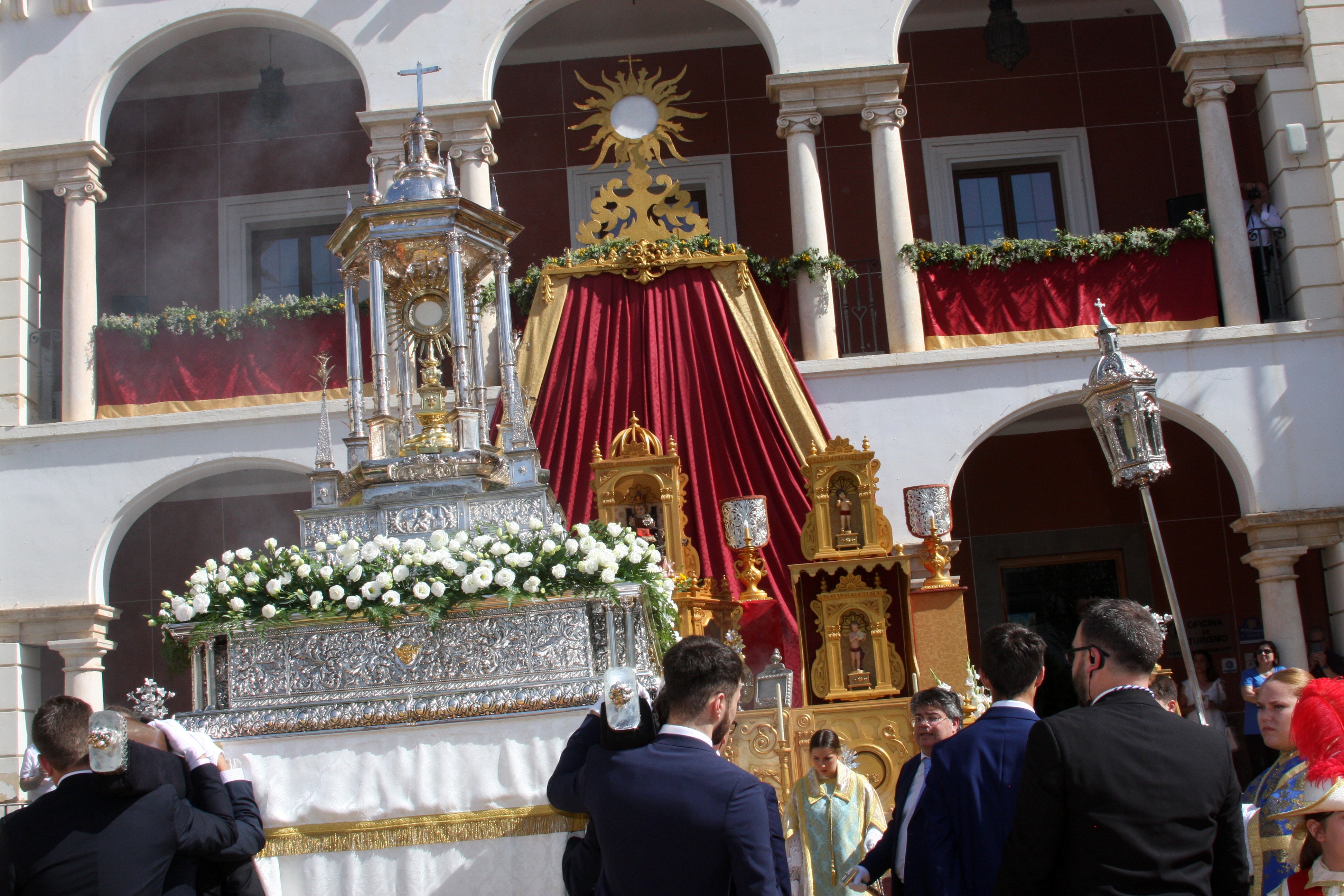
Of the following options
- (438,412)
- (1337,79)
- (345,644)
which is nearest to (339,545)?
(345,644)

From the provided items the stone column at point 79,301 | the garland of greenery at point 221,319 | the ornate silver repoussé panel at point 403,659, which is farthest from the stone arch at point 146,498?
the ornate silver repoussé panel at point 403,659

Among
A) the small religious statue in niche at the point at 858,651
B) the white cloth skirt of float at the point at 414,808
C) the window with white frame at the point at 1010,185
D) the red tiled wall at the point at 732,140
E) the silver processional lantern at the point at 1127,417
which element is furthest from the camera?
the red tiled wall at the point at 732,140

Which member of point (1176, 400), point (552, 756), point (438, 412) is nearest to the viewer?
point (552, 756)

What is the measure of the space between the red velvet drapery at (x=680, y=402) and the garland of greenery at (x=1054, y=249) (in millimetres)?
1577

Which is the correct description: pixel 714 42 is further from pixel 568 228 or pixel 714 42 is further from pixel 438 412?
pixel 438 412

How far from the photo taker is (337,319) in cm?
1140

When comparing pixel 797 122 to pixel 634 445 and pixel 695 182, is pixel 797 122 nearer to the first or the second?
pixel 695 182

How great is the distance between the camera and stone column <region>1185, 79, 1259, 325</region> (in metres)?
11.0

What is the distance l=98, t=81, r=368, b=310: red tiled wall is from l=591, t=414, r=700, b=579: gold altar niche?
5.90m

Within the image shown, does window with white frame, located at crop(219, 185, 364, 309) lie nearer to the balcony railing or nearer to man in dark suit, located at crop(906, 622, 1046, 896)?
the balcony railing

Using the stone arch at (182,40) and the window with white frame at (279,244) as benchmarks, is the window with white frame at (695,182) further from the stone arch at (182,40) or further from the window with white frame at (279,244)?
the stone arch at (182,40)

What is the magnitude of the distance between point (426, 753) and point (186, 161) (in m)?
9.74

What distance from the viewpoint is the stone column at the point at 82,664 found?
421 inches

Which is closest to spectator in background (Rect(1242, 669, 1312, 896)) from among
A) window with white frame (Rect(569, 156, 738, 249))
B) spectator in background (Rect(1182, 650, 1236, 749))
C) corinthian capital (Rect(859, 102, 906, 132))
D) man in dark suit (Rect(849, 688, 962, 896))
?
man in dark suit (Rect(849, 688, 962, 896))
